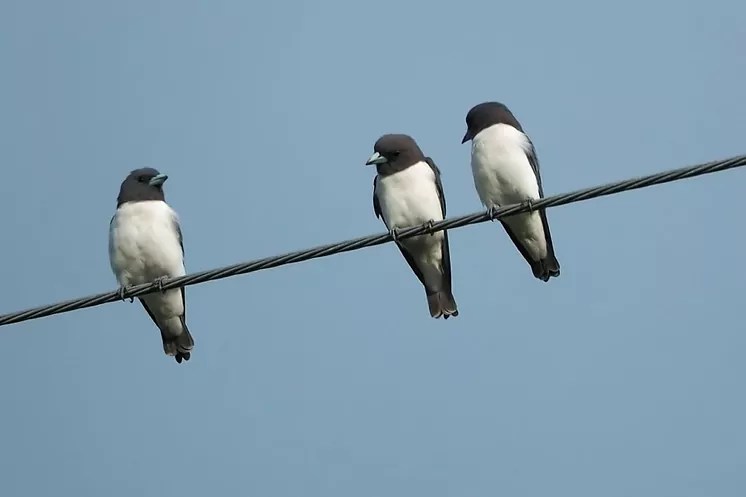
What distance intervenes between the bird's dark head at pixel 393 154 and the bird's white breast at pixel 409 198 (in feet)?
0.20

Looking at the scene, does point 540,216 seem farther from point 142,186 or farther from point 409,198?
point 142,186

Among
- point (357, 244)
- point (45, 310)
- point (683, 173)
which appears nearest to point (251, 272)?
point (357, 244)

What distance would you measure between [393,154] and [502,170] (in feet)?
3.25

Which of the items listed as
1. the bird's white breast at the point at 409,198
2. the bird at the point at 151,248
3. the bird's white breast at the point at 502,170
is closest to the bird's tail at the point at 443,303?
the bird's white breast at the point at 409,198

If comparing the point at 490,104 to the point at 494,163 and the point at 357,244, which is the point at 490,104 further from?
the point at 357,244

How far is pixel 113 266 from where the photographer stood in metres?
Answer: 12.7

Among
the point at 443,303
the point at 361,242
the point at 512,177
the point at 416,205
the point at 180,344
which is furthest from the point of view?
the point at 180,344

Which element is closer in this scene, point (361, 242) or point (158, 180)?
point (361, 242)

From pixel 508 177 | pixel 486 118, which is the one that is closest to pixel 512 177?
pixel 508 177

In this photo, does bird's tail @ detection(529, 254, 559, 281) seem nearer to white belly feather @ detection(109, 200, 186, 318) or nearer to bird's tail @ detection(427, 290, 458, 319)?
bird's tail @ detection(427, 290, 458, 319)

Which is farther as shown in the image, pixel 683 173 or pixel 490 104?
pixel 490 104

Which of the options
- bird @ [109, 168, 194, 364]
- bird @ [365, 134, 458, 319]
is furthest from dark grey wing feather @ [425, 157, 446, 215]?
bird @ [109, 168, 194, 364]

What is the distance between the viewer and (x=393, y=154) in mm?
12477

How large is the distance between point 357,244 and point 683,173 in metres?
2.09
